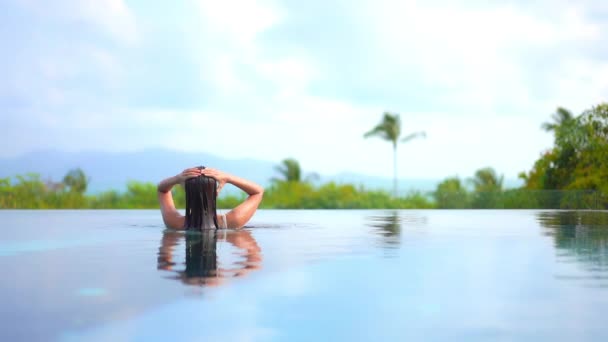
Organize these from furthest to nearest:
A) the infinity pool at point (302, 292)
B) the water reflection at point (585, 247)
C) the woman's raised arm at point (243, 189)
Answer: the woman's raised arm at point (243, 189) → the water reflection at point (585, 247) → the infinity pool at point (302, 292)

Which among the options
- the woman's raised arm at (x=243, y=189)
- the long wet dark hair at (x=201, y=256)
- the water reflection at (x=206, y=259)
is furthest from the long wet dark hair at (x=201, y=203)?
the water reflection at (x=206, y=259)

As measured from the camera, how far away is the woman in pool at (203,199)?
32.2ft

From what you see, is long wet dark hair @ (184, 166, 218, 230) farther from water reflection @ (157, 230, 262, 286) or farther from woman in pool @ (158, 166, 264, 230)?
water reflection @ (157, 230, 262, 286)

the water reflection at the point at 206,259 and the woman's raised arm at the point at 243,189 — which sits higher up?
the woman's raised arm at the point at 243,189

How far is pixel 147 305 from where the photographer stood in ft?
13.3

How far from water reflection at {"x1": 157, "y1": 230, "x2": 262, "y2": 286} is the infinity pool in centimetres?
2

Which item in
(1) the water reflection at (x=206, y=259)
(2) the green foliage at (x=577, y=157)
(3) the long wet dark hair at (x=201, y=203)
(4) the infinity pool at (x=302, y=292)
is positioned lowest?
(4) the infinity pool at (x=302, y=292)

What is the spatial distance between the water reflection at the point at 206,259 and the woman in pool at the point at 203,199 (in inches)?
26.8

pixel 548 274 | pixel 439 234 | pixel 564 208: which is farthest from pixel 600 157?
pixel 548 274

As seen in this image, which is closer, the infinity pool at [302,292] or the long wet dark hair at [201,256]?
the infinity pool at [302,292]

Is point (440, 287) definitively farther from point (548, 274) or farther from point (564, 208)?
point (564, 208)

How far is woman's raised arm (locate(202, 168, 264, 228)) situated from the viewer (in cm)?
991

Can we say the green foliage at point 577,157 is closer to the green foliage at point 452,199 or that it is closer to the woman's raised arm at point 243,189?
the green foliage at point 452,199

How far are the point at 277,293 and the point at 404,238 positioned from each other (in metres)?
5.42
